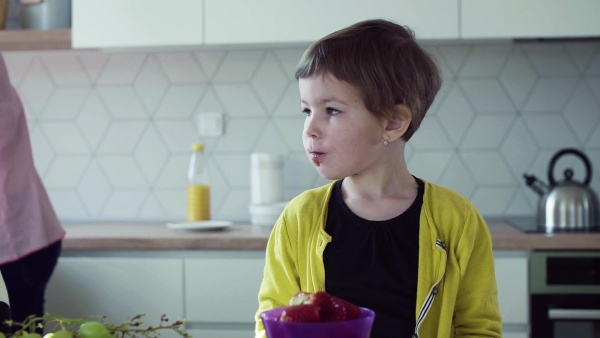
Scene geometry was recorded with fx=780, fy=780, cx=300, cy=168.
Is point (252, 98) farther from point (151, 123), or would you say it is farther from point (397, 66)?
point (397, 66)

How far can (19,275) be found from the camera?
6.79ft

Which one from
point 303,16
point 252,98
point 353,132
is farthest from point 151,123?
point 353,132

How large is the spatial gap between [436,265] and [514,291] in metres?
1.16

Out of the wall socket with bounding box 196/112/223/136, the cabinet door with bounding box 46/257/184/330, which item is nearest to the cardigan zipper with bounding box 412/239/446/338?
the cabinet door with bounding box 46/257/184/330

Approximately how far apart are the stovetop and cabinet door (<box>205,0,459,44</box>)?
2.13 feet

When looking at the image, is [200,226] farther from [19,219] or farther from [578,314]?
[578,314]

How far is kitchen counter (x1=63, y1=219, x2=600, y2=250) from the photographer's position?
2262 millimetres

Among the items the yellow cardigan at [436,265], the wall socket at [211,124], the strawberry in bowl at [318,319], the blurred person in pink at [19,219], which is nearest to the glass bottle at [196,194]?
the wall socket at [211,124]

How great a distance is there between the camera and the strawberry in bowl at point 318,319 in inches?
29.9

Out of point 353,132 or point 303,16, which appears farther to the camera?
point 303,16

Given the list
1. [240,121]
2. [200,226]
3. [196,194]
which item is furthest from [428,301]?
[240,121]

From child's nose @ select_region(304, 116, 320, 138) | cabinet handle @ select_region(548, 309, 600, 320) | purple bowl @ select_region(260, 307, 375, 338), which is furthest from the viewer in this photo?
cabinet handle @ select_region(548, 309, 600, 320)

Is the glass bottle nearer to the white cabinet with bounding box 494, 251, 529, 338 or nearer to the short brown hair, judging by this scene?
the white cabinet with bounding box 494, 251, 529, 338

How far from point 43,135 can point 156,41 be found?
768 millimetres
